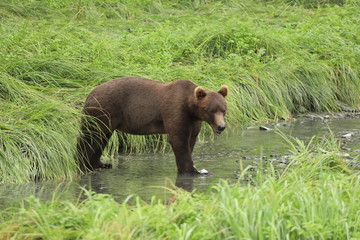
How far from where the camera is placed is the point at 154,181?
865 centimetres

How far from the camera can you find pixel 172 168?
31.0 ft

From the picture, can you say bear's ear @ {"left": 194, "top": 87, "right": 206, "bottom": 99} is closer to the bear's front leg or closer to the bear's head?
the bear's head

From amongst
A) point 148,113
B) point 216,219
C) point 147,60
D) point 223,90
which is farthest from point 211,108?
point 147,60

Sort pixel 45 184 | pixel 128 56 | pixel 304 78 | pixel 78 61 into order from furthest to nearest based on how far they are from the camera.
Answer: pixel 304 78
pixel 128 56
pixel 78 61
pixel 45 184

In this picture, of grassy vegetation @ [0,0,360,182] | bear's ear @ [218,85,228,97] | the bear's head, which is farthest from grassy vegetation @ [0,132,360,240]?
bear's ear @ [218,85,228,97]

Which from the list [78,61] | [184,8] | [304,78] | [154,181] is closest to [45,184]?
[154,181]

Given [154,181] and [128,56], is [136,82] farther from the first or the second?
[128,56]

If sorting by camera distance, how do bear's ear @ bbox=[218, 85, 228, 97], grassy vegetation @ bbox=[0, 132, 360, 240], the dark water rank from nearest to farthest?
grassy vegetation @ bbox=[0, 132, 360, 240] → the dark water → bear's ear @ bbox=[218, 85, 228, 97]

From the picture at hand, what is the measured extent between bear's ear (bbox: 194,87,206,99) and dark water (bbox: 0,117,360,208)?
0.89 m

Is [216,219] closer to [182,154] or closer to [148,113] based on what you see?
[182,154]

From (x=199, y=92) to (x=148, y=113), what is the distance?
2.47 ft

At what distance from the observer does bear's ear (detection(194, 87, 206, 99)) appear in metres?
8.80

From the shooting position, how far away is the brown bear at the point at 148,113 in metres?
8.94

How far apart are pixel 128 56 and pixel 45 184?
4.63 metres
